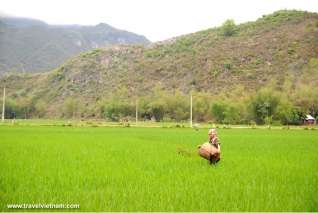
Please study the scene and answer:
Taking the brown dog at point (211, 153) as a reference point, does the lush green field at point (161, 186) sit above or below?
below

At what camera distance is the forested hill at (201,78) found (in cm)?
7131

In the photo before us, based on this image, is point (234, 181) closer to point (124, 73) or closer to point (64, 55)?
point (124, 73)

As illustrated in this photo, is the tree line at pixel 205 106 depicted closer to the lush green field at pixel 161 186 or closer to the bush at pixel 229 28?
the bush at pixel 229 28

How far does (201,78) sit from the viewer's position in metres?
86.6

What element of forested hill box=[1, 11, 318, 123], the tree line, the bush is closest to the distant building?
the tree line

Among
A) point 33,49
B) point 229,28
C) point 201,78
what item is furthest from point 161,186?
point 33,49

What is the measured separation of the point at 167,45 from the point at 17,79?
38067 mm

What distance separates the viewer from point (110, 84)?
318 feet

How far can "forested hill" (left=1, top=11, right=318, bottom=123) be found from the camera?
71.3 m

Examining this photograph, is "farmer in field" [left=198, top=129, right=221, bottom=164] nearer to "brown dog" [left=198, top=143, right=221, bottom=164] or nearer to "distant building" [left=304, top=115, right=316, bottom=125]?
"brown dog" [left=198, top=143, right=221, bottom=164]

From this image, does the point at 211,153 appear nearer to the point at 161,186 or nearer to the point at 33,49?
the point at 161,186

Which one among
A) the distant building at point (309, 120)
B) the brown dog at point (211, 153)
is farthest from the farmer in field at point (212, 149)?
the distant building at point (309, 120)

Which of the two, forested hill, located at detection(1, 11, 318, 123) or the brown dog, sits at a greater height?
forested hill, located at detection(1, 11, 318, 123)

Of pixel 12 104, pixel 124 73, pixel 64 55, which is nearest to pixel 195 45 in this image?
pixel 124 73
